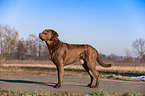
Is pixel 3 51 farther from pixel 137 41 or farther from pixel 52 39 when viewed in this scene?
pixel 137 41

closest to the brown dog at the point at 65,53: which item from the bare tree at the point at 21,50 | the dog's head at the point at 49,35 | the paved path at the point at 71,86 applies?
the dog's head at the point at 49,35

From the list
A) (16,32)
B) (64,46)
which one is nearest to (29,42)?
(16,32)

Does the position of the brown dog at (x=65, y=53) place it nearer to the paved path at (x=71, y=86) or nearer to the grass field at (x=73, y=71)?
the paved path at (x=71, y=86)

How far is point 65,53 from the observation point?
24.9 feet

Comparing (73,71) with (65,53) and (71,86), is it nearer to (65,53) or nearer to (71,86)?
(71,86)

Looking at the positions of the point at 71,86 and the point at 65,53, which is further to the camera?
the point at 71,86

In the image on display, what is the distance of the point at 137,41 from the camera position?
44875 millimetres

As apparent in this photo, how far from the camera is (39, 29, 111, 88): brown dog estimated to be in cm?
738

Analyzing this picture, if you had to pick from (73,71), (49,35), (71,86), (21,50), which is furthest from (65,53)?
(21,50)

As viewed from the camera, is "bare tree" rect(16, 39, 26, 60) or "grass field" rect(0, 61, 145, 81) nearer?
"grass field" rect(0, 61, 145, 81)

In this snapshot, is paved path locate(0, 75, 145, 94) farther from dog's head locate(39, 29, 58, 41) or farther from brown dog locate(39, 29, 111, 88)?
dog's head locate(39, 29, 58, 41)

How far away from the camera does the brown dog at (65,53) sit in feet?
24.2

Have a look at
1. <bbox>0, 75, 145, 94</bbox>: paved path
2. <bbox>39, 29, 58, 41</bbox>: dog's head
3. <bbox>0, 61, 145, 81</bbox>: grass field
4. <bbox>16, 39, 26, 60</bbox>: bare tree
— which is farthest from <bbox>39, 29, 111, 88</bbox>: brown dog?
<bbox>16, 39, 26, 60</bbox>: bare tree

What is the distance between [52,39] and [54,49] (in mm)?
→ 425
